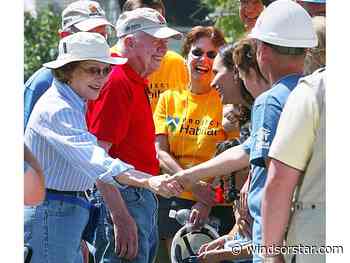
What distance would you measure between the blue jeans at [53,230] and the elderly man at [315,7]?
→ 1490 mm

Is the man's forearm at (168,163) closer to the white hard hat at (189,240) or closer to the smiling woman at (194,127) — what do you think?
the smiling woman at (194,127)

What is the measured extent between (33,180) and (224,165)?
5.53 feet

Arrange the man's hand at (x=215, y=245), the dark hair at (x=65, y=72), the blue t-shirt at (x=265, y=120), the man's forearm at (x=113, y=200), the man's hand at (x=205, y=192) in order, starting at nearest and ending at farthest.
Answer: the blue t-shirt at (x=265, y=120) → the dark hair at (x=65, y=72) → the man's forearm at (x=113, y=200) → the man's hand at (x=215, y=245) → the man's hand at (x=205, y=192)

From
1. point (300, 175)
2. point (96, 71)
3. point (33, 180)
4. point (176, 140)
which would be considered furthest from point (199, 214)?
point (33, 180)

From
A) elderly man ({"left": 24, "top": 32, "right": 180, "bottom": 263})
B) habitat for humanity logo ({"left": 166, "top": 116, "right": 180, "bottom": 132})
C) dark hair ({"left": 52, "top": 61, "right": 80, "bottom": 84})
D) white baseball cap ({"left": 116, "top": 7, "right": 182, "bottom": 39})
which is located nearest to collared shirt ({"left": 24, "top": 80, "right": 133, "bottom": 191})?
elderly man ({"left": 24, "top": 32, "right": 180, "bottom": 263})

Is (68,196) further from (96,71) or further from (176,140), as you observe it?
(176,140)

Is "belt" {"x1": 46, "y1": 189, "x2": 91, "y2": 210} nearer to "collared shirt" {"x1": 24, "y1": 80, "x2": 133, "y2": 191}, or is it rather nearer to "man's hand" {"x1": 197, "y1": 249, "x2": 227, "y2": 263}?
"collared shirt" {"x1": 24, "y1": 80, "x2": 133, "y2": 191}

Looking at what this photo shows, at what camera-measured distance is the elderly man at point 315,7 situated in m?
4.96

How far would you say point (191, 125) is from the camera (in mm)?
5781

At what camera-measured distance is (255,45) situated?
14.5 feet

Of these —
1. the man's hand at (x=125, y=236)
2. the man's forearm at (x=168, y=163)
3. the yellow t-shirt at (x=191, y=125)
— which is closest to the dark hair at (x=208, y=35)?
the yellow t-shirt at (x=191, y=125)
